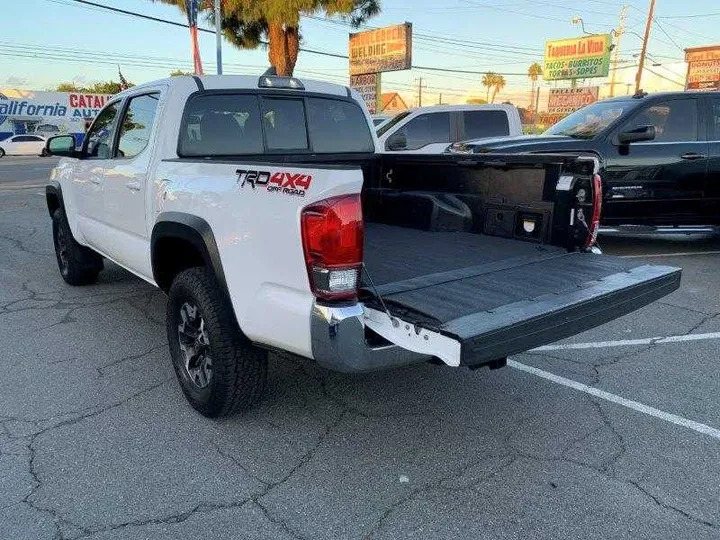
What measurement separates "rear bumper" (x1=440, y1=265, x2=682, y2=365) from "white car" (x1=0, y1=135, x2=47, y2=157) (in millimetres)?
40109

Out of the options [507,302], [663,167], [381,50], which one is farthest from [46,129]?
[507,302]

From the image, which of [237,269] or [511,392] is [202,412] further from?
[511,392]

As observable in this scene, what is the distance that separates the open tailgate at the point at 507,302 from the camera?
2.33 metres

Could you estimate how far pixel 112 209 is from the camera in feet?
14.9

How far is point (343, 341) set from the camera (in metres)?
2.44

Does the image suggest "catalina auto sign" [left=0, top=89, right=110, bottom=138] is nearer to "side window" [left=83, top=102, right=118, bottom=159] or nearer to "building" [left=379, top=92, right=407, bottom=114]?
"building" [left=379, top=92, right=407, bottom=114]

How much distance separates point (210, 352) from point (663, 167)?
657cm

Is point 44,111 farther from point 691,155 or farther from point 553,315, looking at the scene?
point 553,315

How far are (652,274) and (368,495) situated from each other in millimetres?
1940

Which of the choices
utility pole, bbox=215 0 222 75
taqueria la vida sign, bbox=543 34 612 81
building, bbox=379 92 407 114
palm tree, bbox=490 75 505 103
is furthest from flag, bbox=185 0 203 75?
palm tree, bbox=490 75 505 103

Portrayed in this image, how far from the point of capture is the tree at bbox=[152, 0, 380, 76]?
18266 millimetres

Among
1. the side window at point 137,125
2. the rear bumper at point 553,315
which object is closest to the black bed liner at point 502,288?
the rear bumper at point 553,315

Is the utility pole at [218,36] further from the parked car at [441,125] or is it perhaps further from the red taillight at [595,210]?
the red taillight at [595,210]

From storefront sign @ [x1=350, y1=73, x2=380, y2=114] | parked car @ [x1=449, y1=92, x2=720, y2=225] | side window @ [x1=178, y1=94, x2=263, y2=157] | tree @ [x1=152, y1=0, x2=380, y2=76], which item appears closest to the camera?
side window @ [x1=178, y1=94, x2=263, y2=157]
